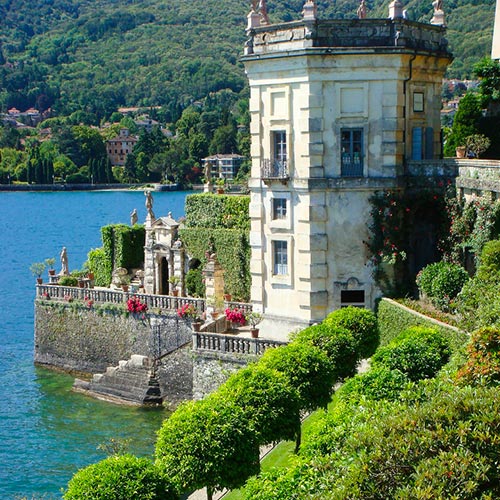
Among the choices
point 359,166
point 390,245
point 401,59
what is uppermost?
point 401,59

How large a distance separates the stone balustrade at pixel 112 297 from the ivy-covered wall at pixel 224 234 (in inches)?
113

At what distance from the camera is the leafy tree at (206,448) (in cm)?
1850

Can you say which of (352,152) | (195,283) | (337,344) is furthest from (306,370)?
(195,283)

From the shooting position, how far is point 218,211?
133 ft

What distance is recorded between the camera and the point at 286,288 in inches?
1228

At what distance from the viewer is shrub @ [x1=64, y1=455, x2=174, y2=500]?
16.5 m

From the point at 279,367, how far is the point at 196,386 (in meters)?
8.64

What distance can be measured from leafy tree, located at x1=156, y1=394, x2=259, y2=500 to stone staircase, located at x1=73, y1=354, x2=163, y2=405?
1536 cm

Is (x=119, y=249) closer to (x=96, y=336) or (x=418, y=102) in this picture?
(x=96, y=336)

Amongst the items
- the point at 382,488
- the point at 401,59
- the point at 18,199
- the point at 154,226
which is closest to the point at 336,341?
the point at 401,59

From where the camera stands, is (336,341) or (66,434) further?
(66,434)

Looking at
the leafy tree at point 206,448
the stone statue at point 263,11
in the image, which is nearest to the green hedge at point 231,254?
the stone statue at point 263,11

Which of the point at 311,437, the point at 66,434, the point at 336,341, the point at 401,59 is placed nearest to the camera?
the point at 311,437

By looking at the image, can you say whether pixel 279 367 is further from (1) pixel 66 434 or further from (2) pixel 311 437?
(1) pixel 66 434
